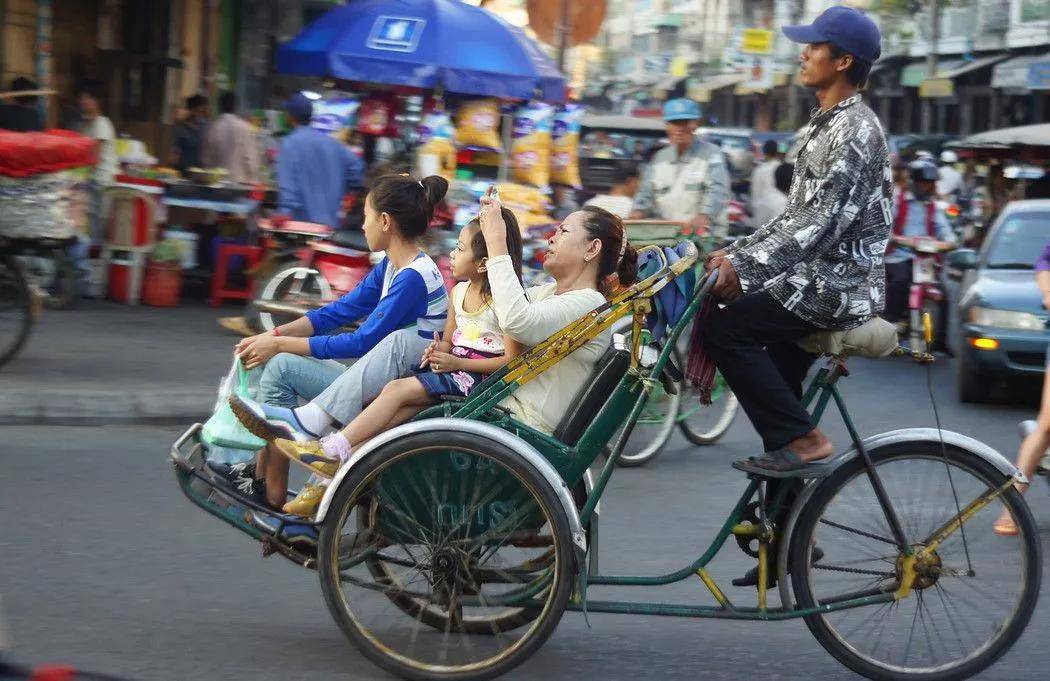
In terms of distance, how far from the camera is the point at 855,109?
13.6 ft

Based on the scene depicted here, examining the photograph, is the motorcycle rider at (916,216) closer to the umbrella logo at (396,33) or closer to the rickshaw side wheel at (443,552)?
the umbrella logo at (396,33)

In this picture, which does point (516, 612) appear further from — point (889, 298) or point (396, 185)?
point (889, 298)

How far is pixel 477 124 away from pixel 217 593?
29.9ft

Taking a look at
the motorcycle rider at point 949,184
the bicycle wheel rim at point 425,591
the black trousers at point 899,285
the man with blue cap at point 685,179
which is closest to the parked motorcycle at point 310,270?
the man with blue cap at point 685,179

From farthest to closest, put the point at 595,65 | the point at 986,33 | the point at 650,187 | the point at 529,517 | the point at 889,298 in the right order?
the point at 595,65 < the point at 986,33 < the point at 889,298 < the point at 650,187 < the point at 529,517

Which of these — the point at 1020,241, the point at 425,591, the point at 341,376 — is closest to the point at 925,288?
the point at 1020,241

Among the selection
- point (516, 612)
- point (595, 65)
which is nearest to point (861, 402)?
point (516, 612)

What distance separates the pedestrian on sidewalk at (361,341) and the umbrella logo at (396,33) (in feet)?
27.5

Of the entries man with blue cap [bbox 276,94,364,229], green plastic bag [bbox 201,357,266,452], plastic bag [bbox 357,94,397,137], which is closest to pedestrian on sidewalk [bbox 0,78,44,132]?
man with blue cap [bbox 276,94,364,229]

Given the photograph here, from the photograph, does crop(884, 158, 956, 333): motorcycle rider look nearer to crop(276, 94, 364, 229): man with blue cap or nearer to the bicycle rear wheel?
crop(276, 94, 364, 229): man with blue cap

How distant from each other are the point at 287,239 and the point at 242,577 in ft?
19.9

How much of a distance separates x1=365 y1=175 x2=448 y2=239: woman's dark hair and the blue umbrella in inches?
321

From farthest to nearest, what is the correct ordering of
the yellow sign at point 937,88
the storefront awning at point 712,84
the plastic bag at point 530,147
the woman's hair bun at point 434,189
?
the storefront awning at point 712,84 → the yellow sign at point 937,88 → the plastic bag at point 530,147 → the woman's hair bun at point 434,189

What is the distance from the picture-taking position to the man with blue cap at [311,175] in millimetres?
11438
